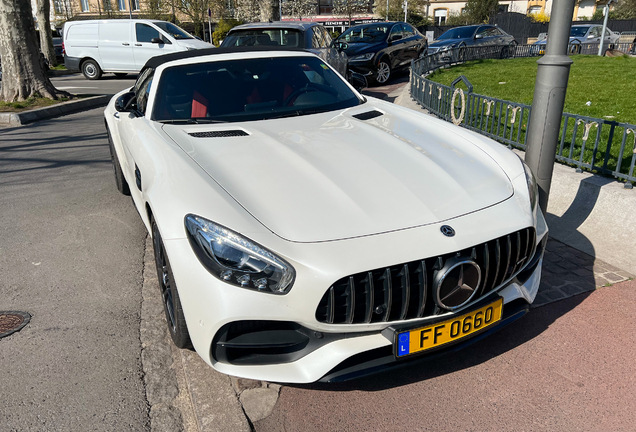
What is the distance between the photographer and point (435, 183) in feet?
8.82

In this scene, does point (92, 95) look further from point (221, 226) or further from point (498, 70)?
point (221, 226)

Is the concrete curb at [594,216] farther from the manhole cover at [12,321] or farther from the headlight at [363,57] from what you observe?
the headlight at [363,57]

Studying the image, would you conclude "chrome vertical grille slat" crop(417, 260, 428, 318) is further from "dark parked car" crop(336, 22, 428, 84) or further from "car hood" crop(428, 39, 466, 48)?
"car hood" crop(428, 39, 466, 48)

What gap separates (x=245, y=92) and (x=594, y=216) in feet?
9.56

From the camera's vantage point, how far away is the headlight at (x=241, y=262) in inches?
86.4

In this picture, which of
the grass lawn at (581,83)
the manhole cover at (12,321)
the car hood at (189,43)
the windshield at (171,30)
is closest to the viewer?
the manhole cover at (12,321)

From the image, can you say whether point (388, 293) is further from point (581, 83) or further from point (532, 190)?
point (581, 83)

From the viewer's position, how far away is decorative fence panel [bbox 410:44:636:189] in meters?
4.34

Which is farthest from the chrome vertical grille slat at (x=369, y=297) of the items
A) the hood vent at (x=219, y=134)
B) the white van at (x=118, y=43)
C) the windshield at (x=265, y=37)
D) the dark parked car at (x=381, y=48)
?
the white van at (x=118, y=43)

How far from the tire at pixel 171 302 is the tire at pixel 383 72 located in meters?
11.5

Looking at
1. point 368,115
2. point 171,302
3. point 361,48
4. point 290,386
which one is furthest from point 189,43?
point 290,386

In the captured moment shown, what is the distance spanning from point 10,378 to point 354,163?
7.04 ft

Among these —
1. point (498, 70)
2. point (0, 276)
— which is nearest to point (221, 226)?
point (0, 276)

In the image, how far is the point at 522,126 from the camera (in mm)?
6992
